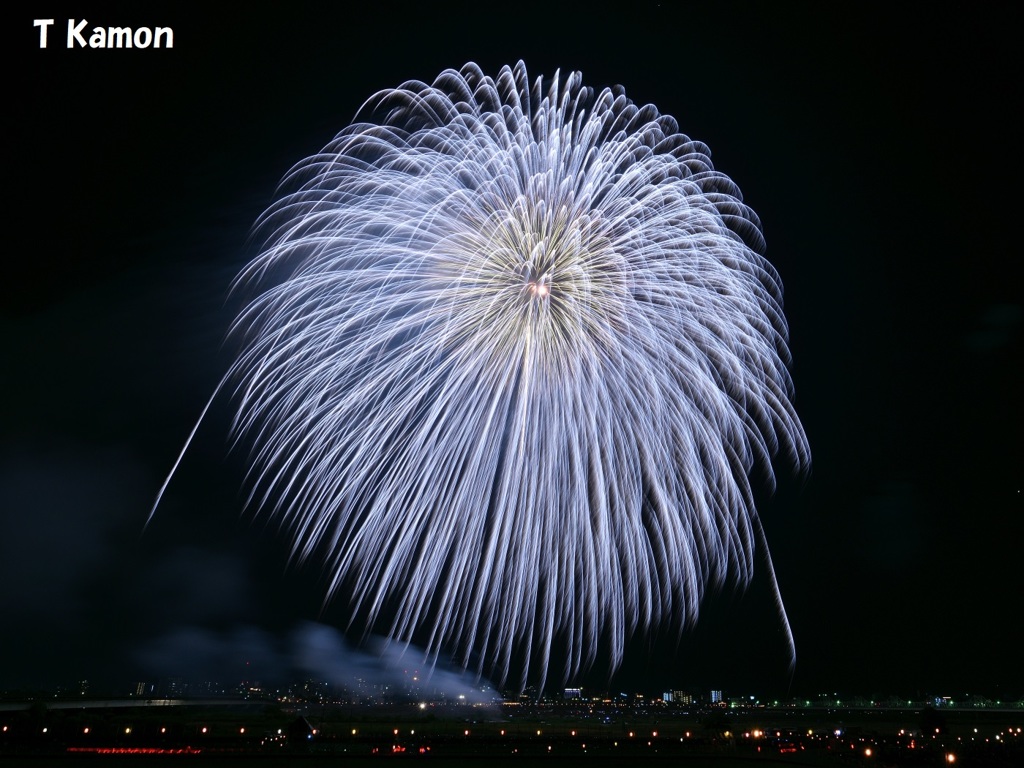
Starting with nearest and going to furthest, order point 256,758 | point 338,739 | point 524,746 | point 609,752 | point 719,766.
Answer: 1. point 719,766
2. point 256,758
3. point 609,752
4. point 524,746
5. point 338,739

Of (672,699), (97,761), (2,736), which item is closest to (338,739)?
(97,761)

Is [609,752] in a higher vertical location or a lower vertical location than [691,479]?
lower

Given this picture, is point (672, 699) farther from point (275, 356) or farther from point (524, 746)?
point (275, 356)

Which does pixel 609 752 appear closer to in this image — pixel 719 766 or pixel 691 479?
pixel 719 766

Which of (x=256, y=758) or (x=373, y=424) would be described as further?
(x=256, y=758)

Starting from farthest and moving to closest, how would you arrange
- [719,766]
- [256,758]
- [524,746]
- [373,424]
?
[524,746], [256,758], [719,766], [373,424]

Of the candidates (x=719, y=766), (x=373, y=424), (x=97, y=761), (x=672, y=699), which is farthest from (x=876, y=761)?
(x=672, y=699)

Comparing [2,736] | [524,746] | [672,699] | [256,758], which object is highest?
[256,758]

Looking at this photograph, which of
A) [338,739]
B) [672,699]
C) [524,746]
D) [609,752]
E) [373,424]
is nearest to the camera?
[373,424]

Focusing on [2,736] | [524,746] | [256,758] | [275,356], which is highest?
[275,356]
